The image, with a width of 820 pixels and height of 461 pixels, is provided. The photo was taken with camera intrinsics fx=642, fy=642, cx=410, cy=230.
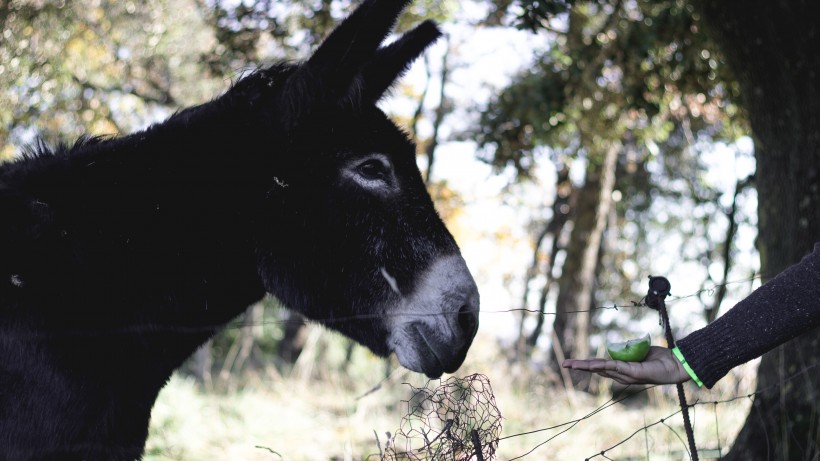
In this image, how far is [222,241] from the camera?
253 centimetres

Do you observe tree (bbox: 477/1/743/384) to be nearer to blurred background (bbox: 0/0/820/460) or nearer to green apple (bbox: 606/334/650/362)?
blurred background (bbox: 0/0/820/460)

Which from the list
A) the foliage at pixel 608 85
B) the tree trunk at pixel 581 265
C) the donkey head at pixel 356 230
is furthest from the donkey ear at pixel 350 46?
the tree trunk at pixel 581 265

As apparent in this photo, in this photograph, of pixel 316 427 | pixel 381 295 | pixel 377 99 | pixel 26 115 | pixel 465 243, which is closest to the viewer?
pixel 381 295

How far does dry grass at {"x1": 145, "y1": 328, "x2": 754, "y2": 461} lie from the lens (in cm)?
567

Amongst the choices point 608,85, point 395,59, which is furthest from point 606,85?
point 395,59

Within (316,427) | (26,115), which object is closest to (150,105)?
(26,115)

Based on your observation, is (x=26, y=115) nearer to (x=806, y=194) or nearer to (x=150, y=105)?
(x=150, y=105)

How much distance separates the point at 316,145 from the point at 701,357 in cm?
165

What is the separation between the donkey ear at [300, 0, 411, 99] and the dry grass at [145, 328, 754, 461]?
257 centimetres

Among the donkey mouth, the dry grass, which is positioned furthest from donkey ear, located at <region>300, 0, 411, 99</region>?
the dry grass

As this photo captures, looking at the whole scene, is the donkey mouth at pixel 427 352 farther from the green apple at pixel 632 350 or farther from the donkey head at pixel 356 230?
the green apple at pixel 632 350

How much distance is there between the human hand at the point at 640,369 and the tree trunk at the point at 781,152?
212 centimetres

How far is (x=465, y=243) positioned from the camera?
1764 cm

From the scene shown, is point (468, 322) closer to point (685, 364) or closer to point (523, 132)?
point (685, 364)
